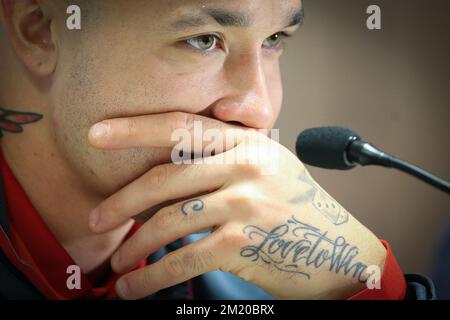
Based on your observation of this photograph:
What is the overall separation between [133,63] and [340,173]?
49 cm

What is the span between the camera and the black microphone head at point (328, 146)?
3.04ft

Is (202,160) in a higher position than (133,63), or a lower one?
lower

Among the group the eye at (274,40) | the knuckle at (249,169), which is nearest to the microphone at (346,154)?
the knuckle at (249,169)

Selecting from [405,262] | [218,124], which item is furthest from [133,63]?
[405,262]

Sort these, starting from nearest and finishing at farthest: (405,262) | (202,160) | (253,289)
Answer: (202,160), (405,262), (253,289)

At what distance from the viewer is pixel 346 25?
1152 mm

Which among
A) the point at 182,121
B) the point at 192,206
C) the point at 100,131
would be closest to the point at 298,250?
the point at 192,206

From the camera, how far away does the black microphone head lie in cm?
93

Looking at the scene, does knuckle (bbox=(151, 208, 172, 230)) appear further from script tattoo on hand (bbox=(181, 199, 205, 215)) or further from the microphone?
the microphone

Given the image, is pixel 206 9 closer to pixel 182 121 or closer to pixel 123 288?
pixel 182 121

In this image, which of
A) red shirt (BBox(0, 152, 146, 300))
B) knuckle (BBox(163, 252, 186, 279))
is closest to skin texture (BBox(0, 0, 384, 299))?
knuckle (BBox(163, 252, 186, 279))

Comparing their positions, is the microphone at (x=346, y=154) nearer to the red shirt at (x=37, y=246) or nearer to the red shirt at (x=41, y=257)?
the red shirt at (x=41, y=257)

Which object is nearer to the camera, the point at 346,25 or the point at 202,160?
the point at 202,160
